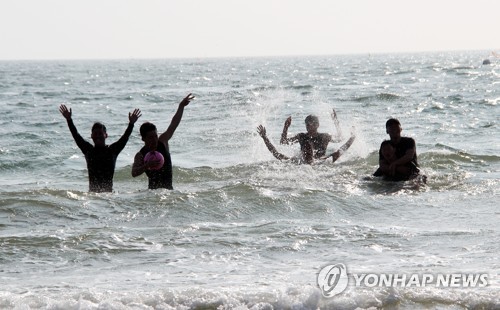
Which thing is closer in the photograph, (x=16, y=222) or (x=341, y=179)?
(x=16, y=222)

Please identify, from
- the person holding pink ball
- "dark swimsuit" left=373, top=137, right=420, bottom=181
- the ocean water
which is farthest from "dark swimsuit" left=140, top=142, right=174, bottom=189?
"dark swimsuit" left=373, top=137, right=420, bottom=181

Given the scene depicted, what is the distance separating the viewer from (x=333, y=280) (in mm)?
7258

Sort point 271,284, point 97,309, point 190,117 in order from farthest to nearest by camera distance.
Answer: point 190,117 < point 271,284 < point 97,309

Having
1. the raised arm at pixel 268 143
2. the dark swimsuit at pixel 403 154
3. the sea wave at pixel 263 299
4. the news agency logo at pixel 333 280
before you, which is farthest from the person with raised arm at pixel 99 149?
the dark swimsuit at pixel 403 154

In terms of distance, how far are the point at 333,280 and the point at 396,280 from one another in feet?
1.75

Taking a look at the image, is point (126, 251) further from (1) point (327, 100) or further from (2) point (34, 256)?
(1) point (327, 100)

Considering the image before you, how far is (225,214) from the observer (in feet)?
34.9

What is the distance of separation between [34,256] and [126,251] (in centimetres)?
91

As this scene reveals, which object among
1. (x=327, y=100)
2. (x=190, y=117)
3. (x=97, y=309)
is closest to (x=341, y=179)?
(x=97, y=309)

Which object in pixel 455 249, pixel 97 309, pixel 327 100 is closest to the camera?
pixel 97 309

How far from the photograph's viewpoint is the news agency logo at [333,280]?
6941mm

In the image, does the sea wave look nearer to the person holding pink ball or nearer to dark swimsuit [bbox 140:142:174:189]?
the person holding pink ball

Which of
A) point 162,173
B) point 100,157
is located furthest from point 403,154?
point 100,157

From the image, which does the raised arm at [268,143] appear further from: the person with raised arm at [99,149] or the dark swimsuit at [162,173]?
the person with raised arm at [99,149]
